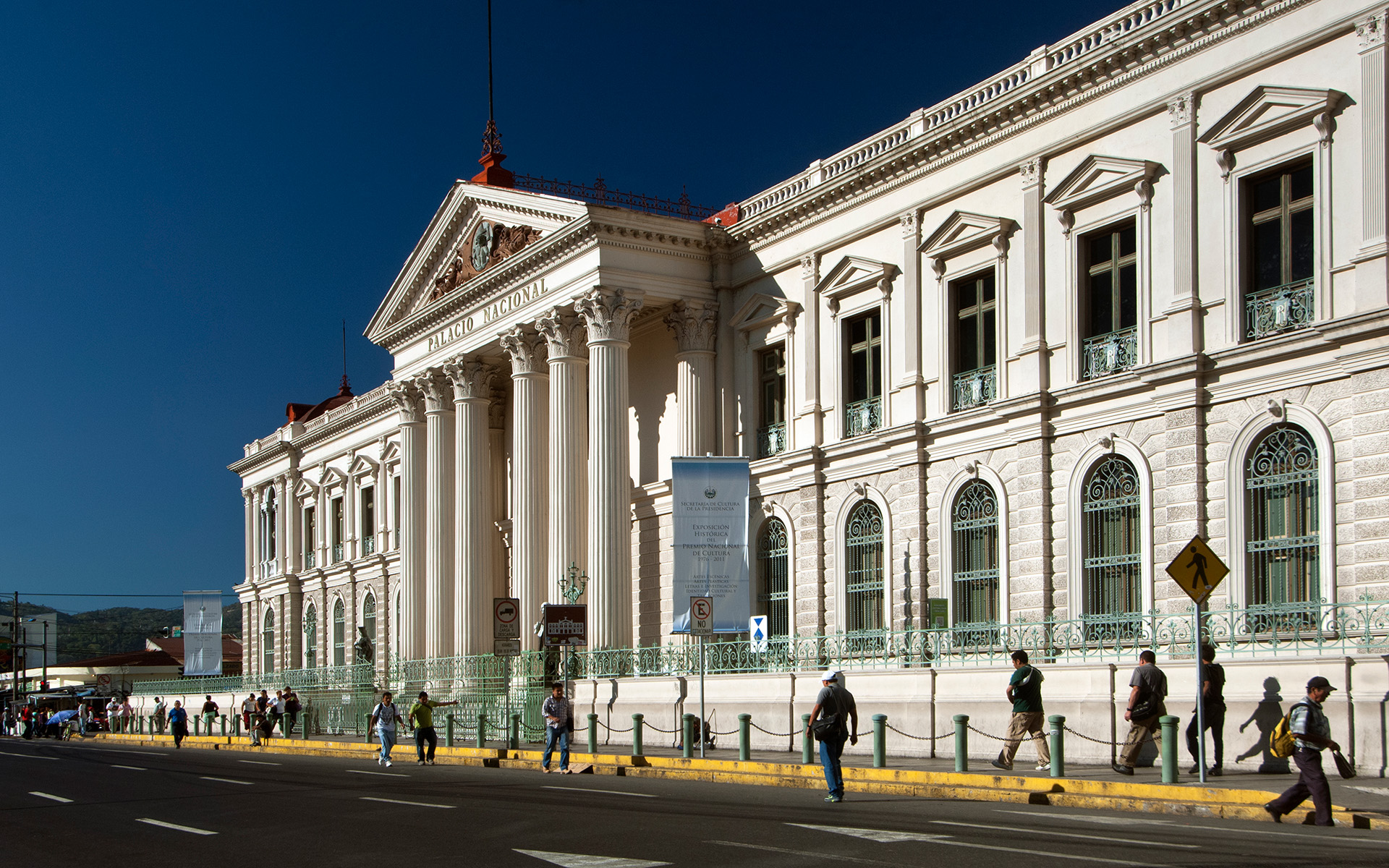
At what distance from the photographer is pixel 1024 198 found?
28.0 metres

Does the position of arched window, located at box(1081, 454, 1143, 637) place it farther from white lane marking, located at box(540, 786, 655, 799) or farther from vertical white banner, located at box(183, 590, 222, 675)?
vertical white banner, located at box(183, 590, 222, 675)

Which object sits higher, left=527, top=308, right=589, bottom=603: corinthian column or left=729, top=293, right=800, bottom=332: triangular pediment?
left=729, top=293, right=800, bottom=332: triangular pediment

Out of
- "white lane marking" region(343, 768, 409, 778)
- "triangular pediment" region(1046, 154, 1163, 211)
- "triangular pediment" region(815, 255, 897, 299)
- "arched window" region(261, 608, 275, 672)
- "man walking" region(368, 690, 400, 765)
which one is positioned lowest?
"arched window" region(261, 608, 275, 672)

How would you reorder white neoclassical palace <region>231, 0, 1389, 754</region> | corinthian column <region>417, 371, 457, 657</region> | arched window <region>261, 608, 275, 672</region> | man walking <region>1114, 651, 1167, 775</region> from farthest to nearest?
1. arched window <region>261, 608, 275, 672</region>
2. corinthian column <region>417, 371, 457, 657</region>
3. white neoclassical palace <region>231, 0, 1389, 754</region>
4. man walking <region>1114, 651, 1167, 775</region>

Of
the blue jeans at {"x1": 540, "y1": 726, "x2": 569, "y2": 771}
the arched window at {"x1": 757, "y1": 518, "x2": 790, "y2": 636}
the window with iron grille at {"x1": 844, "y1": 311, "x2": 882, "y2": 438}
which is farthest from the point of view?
the arched window at {"x1": 757, "y1": 518, "x2": 790, "y2": 636}

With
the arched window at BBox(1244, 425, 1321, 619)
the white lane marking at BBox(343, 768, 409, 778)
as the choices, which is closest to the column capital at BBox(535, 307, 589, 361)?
the white lane marking at BBox(343, 768, 409, 778)

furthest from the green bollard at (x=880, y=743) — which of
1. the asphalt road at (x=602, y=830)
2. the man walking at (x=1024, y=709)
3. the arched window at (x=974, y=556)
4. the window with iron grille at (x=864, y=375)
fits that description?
the window with iron grille at (x=864, y=375)

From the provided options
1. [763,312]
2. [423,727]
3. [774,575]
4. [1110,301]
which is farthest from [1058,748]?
[763,312]

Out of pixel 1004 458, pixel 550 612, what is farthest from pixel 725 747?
pixel 1004 458

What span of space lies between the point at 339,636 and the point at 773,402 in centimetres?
3266

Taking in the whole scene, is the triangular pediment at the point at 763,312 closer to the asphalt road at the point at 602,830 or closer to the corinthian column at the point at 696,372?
the corinthian column at the point at 696,372

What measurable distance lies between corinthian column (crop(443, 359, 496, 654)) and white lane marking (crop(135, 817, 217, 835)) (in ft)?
77.4

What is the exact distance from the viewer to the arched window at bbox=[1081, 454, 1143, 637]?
25.0m

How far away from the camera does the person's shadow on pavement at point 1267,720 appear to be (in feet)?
60.5
